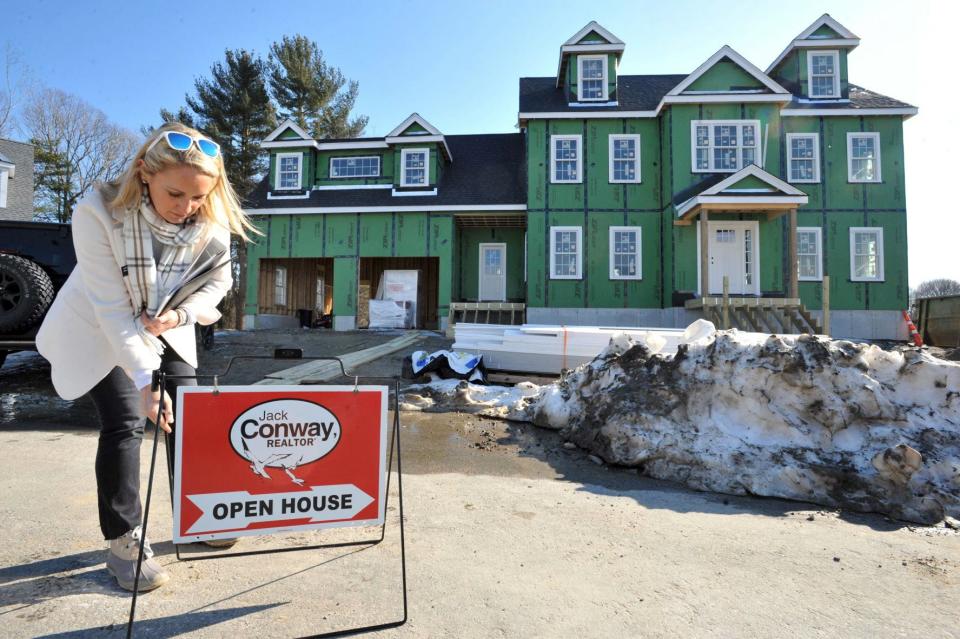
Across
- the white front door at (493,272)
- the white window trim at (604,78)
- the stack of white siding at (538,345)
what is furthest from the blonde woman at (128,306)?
the white front door at (493,272)

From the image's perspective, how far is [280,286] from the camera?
802 inches

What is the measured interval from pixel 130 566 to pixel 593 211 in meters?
16.0

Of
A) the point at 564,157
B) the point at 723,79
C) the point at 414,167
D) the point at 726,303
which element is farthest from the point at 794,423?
the point at 414,167

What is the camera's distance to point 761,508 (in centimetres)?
347

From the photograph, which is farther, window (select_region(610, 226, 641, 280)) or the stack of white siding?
window (select_region(610, 226, 641, 280))

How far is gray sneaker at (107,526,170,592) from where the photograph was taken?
2.12m

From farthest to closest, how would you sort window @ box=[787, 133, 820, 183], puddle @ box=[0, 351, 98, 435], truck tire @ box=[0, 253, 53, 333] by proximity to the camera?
window @ box=[787, 133, 820, 183], truck tire @ box=[0, 253, 53, 333], puddle @ box=[0, 351, 98, 435]

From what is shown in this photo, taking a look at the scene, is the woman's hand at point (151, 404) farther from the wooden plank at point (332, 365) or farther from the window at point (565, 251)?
the window at point (565, 251)

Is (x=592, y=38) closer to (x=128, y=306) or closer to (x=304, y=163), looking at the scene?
(x=304, y=163)

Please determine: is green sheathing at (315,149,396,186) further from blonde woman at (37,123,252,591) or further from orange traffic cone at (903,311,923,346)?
blonde woman at (37,123,252,591)

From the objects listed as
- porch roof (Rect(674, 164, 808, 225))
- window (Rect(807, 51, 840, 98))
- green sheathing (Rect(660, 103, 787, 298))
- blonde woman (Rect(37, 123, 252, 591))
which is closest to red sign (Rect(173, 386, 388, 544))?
blonde woman (Rect(37, 123, 252, 591))

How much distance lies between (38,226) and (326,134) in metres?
23.7

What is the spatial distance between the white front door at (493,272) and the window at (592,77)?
590cm

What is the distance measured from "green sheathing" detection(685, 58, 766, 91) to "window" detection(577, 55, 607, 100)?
275cm
